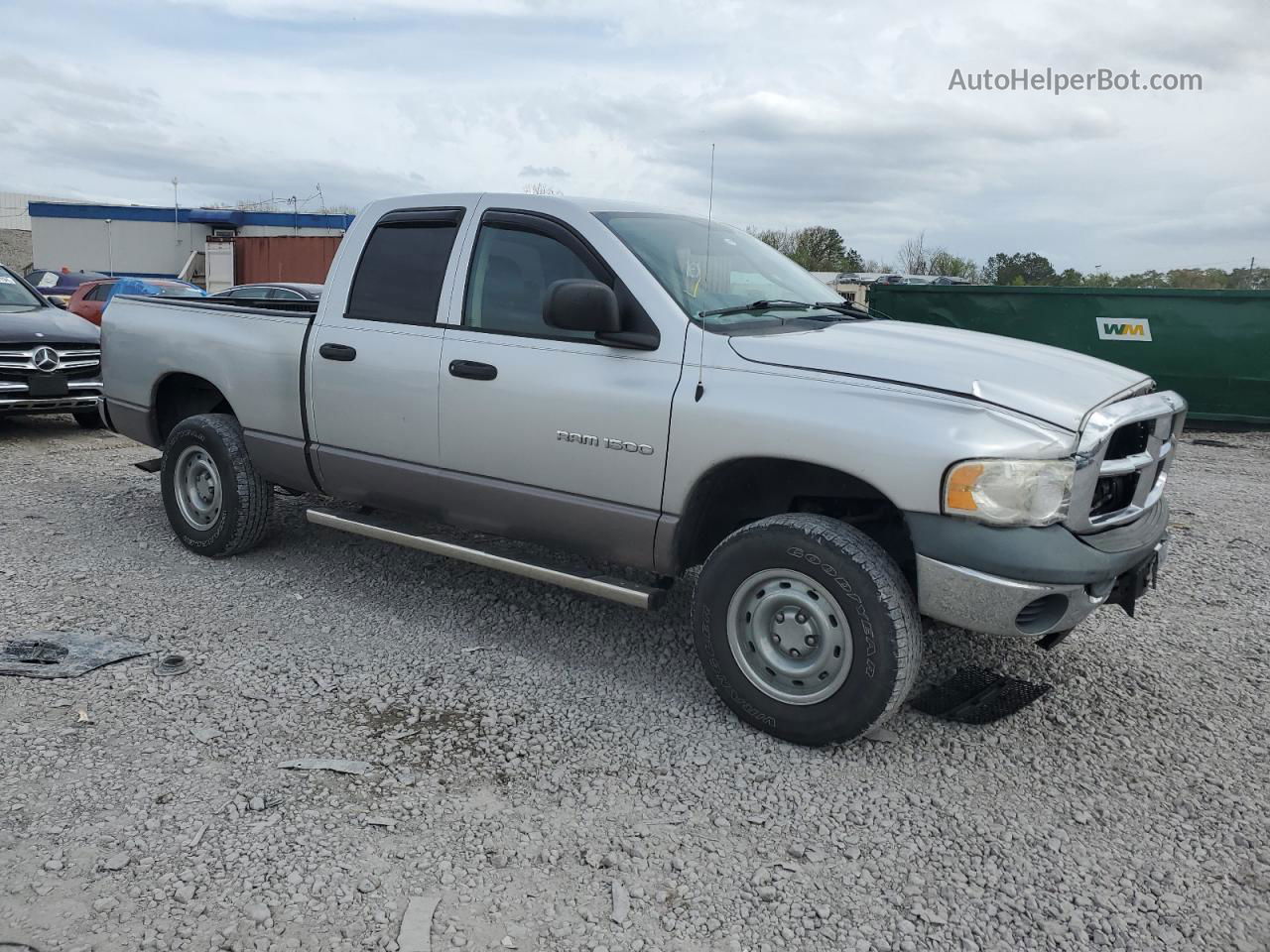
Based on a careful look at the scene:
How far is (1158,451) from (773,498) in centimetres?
150

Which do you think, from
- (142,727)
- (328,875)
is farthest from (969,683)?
(142,727)

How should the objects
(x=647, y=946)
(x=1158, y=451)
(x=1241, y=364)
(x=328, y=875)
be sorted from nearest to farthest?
(x=647, y=946) → (x=328, y=875) → (x=1158, y=451) → (x=1241, y=364)

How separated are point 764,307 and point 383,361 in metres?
1.80

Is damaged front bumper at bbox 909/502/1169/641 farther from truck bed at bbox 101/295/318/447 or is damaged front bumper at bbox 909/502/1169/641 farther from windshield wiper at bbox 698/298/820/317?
truck bed at bbox 101/295/318/447

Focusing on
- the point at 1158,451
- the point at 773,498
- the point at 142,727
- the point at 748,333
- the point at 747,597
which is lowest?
the point at 142,727

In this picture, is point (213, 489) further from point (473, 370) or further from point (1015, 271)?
point (1015, 271)

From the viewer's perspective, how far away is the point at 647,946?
8.94 ft

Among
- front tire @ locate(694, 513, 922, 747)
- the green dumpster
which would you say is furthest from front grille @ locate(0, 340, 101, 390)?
the green dumpster

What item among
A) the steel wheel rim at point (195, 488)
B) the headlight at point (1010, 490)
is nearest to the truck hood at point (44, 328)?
the steel wheel rim at point (195, 488)

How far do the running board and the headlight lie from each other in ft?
4.22

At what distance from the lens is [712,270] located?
4.45 m

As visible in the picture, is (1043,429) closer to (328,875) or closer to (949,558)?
(949,558)

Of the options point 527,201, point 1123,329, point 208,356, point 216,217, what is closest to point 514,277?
point 527,201

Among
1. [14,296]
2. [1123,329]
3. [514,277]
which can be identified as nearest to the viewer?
[514,277]
